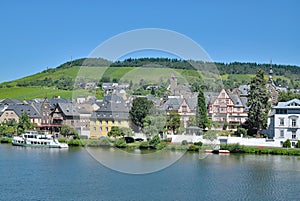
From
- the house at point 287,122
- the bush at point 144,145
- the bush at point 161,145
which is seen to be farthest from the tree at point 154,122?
the house at point 287,122

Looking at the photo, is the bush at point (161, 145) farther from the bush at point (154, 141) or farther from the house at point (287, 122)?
the house at point (287, 122)

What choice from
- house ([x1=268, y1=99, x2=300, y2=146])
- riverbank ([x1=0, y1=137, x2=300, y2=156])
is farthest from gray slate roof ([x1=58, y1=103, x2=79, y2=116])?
house ([x1=268, y1=99, x2=300, y2=146])

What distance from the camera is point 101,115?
3419cm

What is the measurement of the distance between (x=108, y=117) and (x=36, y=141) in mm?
5190

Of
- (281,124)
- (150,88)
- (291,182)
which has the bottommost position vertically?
(291,182)

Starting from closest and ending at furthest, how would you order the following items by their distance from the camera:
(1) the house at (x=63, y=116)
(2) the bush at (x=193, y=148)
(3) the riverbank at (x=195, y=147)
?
(3) the riverbank at (x=195, y=147)
(2) the bush at (x=193, y=148)
(1) the house at (x=63, y=116)

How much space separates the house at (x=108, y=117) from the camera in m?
32.7

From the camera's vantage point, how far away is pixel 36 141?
105 ft

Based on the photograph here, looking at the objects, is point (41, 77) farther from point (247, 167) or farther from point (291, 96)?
point (247, 167)

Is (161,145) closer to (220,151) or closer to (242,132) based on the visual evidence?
(220,151)

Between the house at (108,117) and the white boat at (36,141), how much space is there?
3100 mm

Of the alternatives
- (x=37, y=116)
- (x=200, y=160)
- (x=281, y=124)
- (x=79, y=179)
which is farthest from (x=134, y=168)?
(x=37, y=116)

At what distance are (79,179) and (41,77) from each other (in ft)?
214

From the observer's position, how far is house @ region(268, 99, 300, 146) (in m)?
28.9
